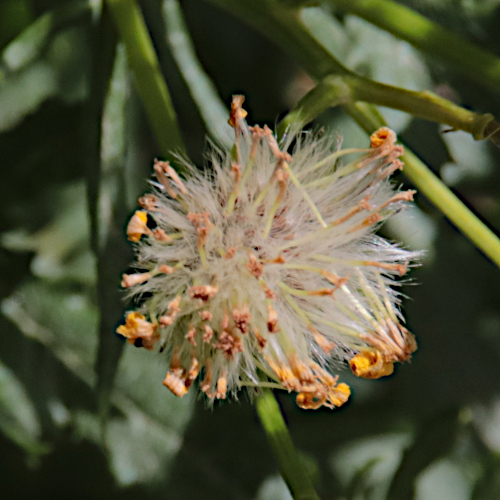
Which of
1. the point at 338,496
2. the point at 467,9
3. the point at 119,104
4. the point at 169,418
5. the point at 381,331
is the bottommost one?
the point at 338,496

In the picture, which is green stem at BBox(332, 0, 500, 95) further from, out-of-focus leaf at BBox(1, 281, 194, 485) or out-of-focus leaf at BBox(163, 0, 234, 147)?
out-of-focus leaf at BBox(1, 281, 194, 485)

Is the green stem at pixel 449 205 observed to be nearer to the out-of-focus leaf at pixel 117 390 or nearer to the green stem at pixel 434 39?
the green stem at pixel 434 39

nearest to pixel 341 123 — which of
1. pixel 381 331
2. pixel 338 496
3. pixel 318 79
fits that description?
pixel 318 79

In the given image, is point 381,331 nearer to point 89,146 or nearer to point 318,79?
point 318,79

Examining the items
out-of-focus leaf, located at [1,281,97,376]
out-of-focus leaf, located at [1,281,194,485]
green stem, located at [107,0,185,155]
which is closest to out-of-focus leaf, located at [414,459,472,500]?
out-of-focus leaf, located at [1,281,194,485]

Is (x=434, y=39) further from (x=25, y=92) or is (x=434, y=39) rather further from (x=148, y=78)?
(x=25, y=92)

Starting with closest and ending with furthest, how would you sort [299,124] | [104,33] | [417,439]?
[299,124]
[104,33]
[417,439]

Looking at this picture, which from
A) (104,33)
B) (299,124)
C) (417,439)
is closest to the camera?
(299,124)
